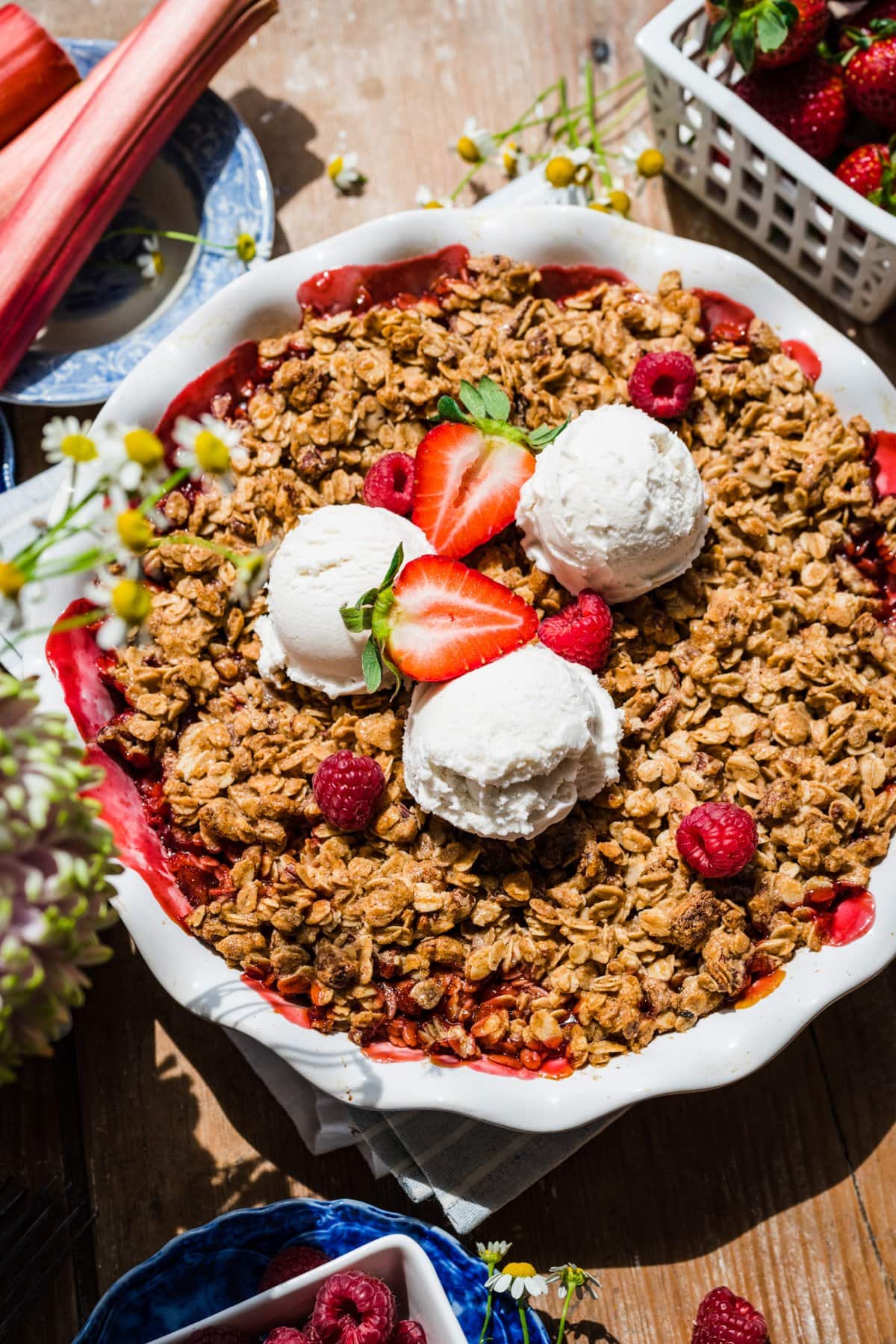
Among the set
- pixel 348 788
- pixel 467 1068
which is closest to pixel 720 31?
pixel 348 788

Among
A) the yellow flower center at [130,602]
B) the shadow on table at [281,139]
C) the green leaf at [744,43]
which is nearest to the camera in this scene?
the yellow flower center at [130,602]

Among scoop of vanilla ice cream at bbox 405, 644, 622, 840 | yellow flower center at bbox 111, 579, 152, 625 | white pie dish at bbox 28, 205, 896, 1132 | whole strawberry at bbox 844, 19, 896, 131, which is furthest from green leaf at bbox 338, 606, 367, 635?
whole strawberry at bbox 844, 19, 896, 131

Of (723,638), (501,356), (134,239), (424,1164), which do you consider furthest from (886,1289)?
(134,239)

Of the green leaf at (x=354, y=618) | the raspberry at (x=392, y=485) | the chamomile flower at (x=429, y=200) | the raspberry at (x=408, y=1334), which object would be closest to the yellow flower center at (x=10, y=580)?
the green leaf at (x=354, y=618)

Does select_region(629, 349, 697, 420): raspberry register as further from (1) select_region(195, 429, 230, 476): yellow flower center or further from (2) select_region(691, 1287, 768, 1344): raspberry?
(2) select_region(691, 1287, 768, 1344): raspberry

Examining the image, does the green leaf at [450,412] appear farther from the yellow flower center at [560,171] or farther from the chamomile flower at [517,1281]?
the chamomile flower at [517,1281]

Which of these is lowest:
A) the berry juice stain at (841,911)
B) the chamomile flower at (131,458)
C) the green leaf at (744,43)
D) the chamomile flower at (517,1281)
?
the chamomile flower at (517,1281)

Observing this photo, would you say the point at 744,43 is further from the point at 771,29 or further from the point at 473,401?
the point at 473,401
